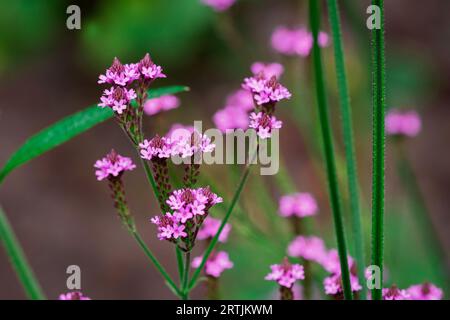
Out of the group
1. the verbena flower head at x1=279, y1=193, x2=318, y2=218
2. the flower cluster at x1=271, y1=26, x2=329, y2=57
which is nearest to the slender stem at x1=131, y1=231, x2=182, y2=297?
→ the verbena flower head at x1=279, y1=193, x2=318, y2=218

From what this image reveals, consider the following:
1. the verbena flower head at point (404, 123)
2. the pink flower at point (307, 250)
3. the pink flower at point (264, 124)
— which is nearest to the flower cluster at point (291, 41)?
the verbena flower head at point (404, 123)

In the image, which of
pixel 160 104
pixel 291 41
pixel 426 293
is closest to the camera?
pixel 426 293

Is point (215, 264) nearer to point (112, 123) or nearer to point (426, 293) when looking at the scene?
point (426, 293)

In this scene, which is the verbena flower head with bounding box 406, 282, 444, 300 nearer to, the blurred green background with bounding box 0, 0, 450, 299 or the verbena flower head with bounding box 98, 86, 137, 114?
the verbena flower head with bounding box 98, 86, 137, 114

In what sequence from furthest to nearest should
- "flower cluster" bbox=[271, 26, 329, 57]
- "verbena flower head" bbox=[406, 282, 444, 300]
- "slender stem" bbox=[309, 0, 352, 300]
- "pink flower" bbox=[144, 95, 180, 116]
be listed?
"flower cluster" bbox=[271, 26, 329, 57] → "pink flower" bbox=[144, 95, 180, 116] → "verbena flower head" bbox=[406, 282, 444, 300] → "slender stem" bbox=[309, 0, 352, 300]

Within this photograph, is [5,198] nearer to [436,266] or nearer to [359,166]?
[359,166]

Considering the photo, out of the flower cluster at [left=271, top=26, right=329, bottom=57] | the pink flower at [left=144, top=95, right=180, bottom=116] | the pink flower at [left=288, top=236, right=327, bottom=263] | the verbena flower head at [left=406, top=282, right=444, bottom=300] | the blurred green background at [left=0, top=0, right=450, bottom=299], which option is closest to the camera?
the verbena flower head at [left=406, top=282, right=444, bottom=300]

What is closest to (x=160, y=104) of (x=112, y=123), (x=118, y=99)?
(x=118, y=99)

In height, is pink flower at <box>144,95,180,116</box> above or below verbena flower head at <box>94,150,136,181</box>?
above

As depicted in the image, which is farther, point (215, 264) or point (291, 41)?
point (291, 41)
